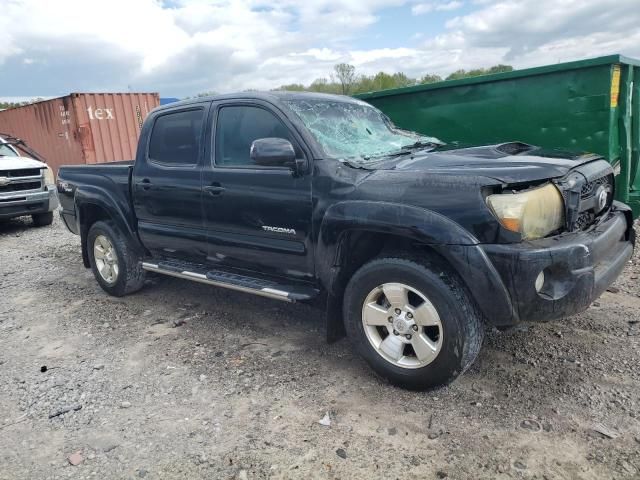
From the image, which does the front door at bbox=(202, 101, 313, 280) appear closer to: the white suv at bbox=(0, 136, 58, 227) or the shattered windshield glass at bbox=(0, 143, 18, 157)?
the white suv at bbox=(0, 136, 58, 227)

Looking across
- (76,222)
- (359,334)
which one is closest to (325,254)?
(359,334)

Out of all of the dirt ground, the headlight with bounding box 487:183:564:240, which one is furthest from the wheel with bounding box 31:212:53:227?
the headlight with bounding box 487:183:564:240

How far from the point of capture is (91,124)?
1408 centimetres

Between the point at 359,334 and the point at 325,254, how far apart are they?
0.55 meters

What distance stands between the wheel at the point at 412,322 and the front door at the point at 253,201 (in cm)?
54

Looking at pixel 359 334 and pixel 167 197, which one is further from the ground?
pixel 167 197

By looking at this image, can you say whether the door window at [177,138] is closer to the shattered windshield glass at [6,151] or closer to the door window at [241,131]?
the door window at [241,131]

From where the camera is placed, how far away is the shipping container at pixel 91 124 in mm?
14016

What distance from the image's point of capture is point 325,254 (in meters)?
3.34

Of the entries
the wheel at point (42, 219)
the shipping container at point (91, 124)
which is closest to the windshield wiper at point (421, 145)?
the wheel at point (42, 219)

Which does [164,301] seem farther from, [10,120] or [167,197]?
[10,120]

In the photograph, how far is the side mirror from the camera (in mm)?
3326

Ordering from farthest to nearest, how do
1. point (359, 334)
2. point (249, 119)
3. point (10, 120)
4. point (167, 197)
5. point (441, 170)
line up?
point (10, 120), point (167, 197), point (249, 119), point (359, 334), point (441, 170)

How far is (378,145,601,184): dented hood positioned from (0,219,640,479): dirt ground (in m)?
1.30
